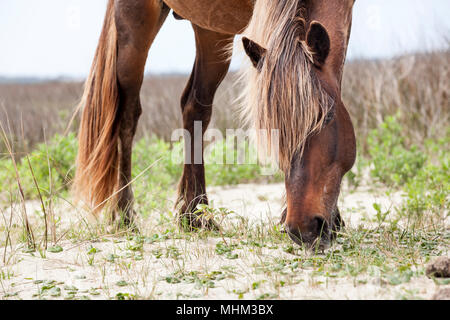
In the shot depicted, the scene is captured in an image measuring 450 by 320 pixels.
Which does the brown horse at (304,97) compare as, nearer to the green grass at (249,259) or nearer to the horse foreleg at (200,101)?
the green grass at (249,259)

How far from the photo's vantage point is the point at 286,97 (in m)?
2.01

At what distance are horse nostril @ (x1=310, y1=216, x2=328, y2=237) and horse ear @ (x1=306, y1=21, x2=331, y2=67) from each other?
68 centimetres

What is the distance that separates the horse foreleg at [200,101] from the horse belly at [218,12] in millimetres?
459

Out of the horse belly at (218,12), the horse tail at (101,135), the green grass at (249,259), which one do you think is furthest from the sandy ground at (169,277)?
the horse belly at (218,12)

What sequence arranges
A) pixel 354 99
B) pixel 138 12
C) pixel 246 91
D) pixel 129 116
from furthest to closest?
pixel 354 99 → pixel 129 116 → pixel 138 12 → pixel 246 91

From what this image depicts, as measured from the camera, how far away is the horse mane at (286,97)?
6.59ft

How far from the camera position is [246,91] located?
7.40 ft

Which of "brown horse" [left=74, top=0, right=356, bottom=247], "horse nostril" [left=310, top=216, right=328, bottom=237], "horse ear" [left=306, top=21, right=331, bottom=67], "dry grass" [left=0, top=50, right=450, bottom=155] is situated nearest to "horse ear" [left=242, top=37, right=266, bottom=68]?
"brown horse" [left=74, top=0, right=356, bottom=247]

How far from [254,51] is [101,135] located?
1.79 meters

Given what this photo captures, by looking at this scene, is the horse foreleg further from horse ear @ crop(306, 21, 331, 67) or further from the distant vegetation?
horse ear @ crop(306, 21, 331, 67)
